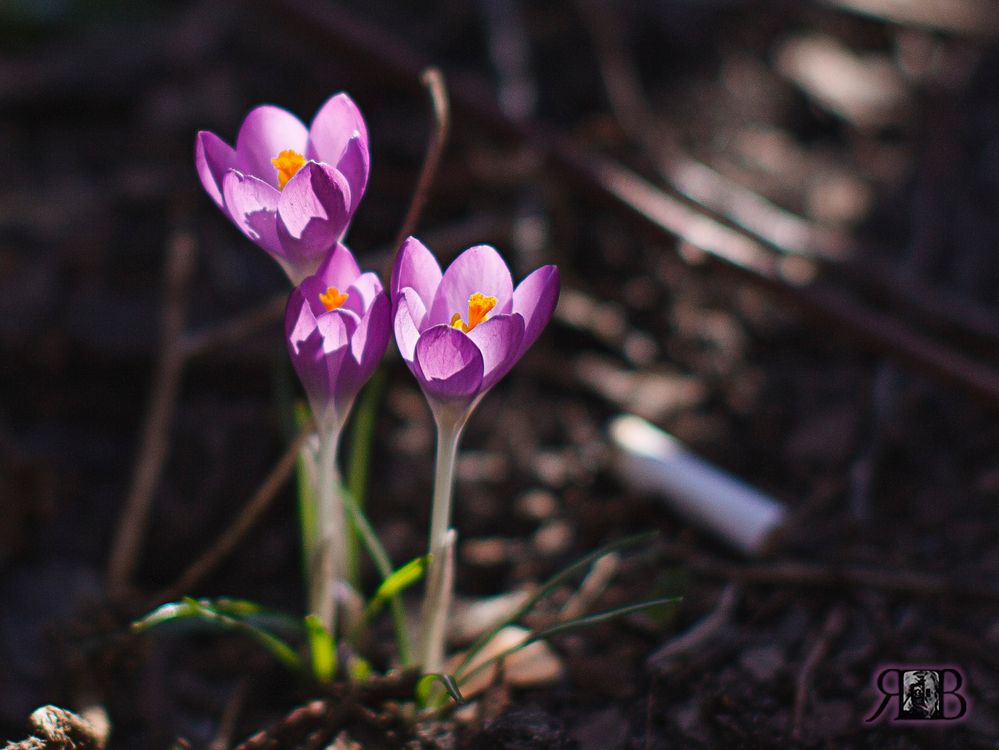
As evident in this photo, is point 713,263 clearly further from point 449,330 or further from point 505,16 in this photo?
point 505,16

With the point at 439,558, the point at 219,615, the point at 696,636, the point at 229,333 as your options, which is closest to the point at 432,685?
the point at 439,558

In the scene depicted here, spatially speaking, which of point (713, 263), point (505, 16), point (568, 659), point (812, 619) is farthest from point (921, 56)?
point (568, 659)

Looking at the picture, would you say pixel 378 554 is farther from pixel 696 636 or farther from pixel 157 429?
pixel 157 429

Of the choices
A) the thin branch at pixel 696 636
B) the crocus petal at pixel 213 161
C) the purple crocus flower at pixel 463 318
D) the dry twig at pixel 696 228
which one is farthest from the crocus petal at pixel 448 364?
Answer: the dry twig at pixel 696 228

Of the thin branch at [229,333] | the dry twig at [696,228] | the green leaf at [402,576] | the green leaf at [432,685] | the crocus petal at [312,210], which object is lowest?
the green leaf at [432,685]

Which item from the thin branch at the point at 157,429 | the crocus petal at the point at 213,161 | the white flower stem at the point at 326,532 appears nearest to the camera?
the crocus petal at the point at 213,161

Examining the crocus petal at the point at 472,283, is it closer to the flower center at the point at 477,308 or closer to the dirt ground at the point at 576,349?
the flower center at the point at 477,308
